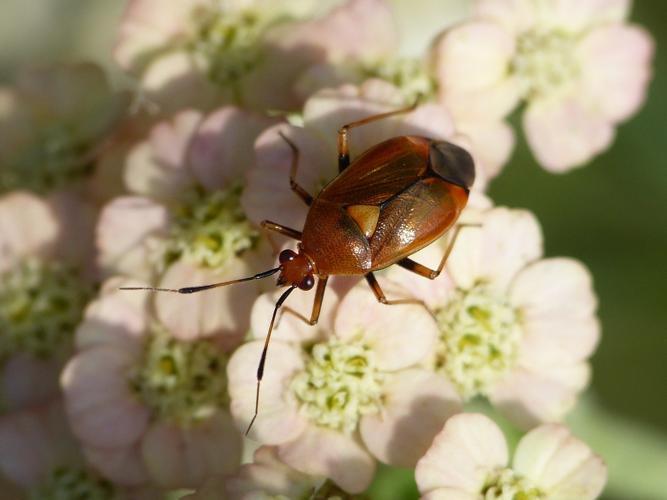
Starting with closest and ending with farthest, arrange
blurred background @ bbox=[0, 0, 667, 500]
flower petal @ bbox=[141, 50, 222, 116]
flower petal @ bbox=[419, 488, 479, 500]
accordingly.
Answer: flower petal @ bbox=[419, 488, 479, 500] → flower petal @ bbox=[141, 50, 222, 116] → blurred background @ bbox=[0, 0, 667, 500]

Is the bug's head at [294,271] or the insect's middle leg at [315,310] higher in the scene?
the bug's head at [294,271]

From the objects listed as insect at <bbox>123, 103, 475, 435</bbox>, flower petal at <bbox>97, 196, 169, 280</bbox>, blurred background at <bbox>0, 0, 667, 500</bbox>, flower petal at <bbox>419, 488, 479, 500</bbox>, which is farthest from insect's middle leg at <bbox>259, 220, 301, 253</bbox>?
blurred background at <bbox>0, 0, 667, 500</bbox>

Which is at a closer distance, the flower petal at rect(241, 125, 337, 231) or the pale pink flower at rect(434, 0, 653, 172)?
the flower petal at rect(241, 125, 337, 231)

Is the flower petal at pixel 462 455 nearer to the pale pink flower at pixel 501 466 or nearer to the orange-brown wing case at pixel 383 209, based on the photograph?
the pale pink flower at pixel 501 466

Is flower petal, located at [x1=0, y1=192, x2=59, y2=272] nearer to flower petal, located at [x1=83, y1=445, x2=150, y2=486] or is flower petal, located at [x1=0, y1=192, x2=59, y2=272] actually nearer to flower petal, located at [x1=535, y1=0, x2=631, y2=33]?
flower petal, located at [x1=83, y1=445, x2=150, y2=486]

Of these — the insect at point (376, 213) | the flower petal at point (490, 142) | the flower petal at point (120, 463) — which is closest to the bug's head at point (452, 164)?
the insect at point (376, 213)

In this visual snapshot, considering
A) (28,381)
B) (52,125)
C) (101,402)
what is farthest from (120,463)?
(52,125)


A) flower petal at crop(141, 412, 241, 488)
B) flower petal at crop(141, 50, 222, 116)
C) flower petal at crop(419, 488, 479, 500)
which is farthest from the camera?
flower petal at crop(141, 50, 222, 116)
